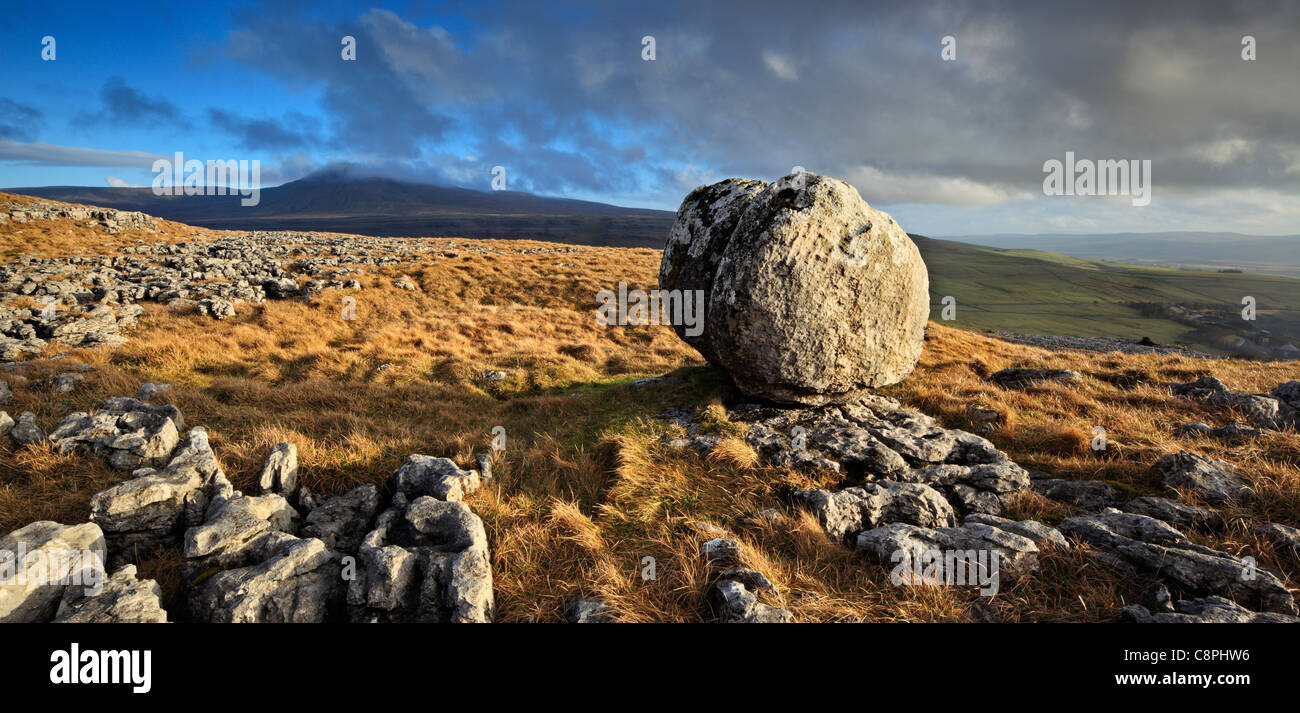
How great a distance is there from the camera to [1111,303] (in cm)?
13550

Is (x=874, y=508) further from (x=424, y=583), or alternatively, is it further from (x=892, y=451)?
(x=424, y=583)

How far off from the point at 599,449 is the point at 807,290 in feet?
17.6

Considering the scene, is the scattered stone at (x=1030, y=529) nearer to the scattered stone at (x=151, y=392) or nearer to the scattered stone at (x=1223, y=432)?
the scattered stone at (x=1223, y=432)

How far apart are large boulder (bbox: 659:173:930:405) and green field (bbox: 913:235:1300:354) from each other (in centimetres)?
8479

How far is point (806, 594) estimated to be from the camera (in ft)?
18.7

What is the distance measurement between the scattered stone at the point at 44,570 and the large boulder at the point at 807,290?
987 cm

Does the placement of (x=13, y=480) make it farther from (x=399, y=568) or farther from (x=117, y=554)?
(x=399, y=568)

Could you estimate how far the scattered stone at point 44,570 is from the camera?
15.2 feet

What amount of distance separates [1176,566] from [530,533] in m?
7.85

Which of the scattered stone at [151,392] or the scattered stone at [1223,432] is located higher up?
the scattered stone at [151,392]

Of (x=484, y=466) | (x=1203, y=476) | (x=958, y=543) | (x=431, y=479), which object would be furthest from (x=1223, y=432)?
(x=431, y=479)

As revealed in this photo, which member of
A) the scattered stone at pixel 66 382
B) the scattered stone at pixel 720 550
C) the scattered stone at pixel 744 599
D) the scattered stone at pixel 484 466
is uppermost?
the scattered stone at pixel 66 382

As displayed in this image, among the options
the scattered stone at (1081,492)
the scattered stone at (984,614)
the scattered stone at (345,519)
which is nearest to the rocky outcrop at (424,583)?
the scattered stone at (345,519)

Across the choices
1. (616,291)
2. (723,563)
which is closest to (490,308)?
(616,291)
